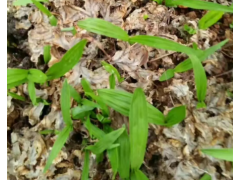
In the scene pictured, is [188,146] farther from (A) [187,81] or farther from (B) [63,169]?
(B) [63,169]

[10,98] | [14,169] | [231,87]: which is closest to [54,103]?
[10,98]

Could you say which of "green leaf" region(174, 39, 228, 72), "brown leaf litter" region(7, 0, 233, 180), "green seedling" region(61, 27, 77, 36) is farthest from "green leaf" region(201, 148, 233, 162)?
A: "green seedling" region(61, 27, 77, 36)

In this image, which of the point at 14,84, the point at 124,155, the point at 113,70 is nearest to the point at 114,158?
the point at 124,155

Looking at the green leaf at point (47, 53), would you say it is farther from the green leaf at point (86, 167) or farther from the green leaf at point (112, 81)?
the green leaf at point (86, 167)

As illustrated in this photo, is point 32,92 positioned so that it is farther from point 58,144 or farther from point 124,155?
point 124,155

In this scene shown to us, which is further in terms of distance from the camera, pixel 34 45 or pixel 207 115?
pixel 34 45

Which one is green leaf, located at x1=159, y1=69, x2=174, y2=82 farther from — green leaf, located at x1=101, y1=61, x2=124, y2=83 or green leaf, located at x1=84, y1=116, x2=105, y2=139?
green leaf, located at x1=84, y1=116, x2=105, y2=139
